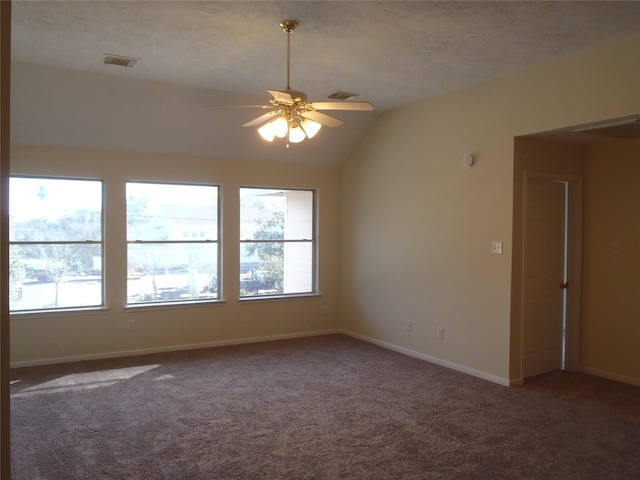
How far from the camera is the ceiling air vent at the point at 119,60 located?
436cm

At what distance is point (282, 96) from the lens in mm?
3213

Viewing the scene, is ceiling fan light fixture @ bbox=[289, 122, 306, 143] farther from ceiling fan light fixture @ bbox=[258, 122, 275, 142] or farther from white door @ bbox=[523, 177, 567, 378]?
white door @ bbox=[523, 177, 567, 378]

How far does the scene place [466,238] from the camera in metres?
5.29

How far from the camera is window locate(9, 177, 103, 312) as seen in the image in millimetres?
5367

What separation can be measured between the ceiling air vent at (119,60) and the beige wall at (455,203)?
121 inches

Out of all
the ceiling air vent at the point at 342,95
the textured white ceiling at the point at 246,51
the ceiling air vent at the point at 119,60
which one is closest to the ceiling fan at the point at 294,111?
the textured white ceiling at the point at 246,51

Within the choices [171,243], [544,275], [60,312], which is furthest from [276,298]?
[544,275]

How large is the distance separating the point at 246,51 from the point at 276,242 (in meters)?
3.17

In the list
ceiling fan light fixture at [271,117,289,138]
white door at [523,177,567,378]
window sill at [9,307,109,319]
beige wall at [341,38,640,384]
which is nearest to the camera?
ceiling fan light fixture at [271,117,289,138]

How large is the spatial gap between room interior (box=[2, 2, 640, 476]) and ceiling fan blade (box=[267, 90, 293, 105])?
0.62 m

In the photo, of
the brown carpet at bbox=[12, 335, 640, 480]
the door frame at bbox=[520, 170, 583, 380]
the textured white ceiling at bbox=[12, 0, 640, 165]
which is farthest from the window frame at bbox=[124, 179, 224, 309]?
the door frame at bbox=[520, 170, 583, 380]

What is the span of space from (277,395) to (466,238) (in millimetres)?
2477

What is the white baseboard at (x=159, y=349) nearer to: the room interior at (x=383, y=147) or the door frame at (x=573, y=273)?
the room interior at (x=383, y=147)

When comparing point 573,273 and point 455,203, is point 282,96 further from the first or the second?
point 573,273
